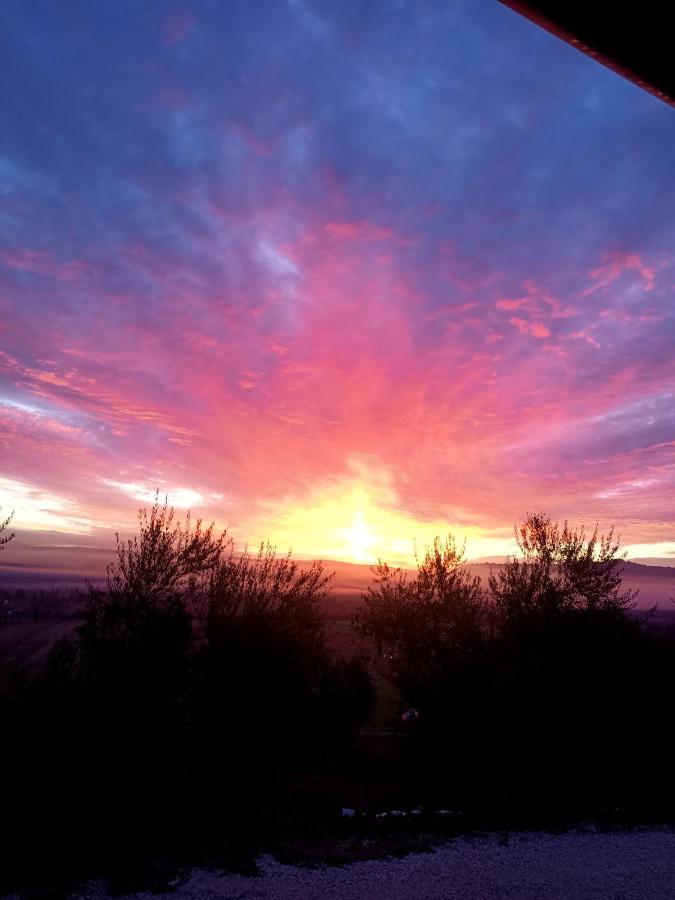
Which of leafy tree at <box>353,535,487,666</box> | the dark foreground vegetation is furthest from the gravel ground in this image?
leafy tree at <box>353,535,487,666</box>

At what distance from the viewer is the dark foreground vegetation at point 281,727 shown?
355 inches

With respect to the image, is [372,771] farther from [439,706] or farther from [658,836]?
[658,836]

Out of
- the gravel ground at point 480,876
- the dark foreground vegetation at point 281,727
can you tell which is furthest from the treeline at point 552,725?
the gravel ground at point 480,876

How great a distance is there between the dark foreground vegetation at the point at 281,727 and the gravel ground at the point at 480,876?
28.8 inches

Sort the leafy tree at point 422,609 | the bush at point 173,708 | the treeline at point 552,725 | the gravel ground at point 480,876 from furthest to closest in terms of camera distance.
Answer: the leafy tree at point 422,609, the treeline at point 552,725, the bush at point 173,708, the gravel ground at point 480,876

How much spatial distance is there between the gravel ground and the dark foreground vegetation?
28.8 inches

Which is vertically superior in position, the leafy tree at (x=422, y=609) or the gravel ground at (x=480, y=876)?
the leafy tree at (x=422, y=609)

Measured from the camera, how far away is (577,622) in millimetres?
18688

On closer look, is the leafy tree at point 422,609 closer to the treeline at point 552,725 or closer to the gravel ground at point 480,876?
the treeline at point 552,725

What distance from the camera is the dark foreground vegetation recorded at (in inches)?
355

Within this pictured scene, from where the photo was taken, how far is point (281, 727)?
1520 centimetres

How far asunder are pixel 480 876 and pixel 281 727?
26.7 ft

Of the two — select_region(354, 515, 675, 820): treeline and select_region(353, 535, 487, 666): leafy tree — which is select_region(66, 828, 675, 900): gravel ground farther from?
select_region(353, 535, 487, 666): leafy tree

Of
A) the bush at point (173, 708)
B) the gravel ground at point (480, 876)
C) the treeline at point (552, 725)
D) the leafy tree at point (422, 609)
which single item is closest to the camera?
the gravel ground at point (480, 876)
